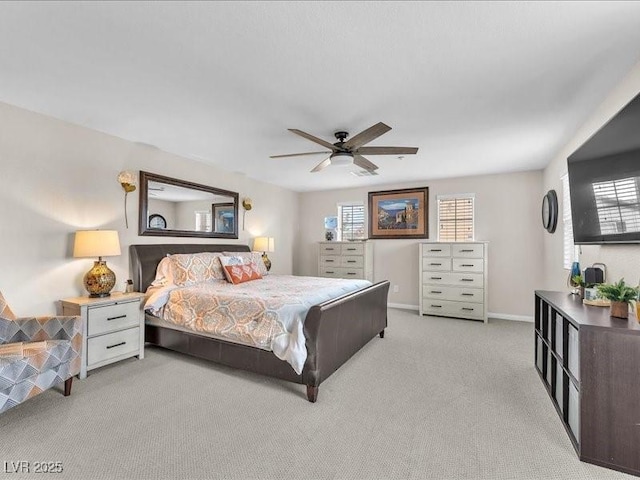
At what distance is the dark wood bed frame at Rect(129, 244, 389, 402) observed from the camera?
257 cm

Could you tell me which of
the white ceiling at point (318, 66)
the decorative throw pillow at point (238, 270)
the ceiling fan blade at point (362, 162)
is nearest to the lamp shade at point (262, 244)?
the decorative throw pillow at point (238, 270)

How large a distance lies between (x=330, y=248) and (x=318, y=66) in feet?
14.0

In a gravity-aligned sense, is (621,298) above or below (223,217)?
below

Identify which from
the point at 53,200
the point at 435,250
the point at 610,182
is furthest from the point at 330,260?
the point at 610,182

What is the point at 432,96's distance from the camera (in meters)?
2.57

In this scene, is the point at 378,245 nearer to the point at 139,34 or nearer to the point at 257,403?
the point at 257,403

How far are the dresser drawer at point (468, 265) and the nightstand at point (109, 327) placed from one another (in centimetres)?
459

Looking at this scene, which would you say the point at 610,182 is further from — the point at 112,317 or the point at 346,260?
the point at 112,317

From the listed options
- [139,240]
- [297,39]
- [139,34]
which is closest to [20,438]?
[139,240]

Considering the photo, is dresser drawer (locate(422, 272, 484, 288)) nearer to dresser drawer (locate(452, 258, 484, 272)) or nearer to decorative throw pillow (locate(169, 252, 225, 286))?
dresser drawer (locate(452, 258, 484, 272))

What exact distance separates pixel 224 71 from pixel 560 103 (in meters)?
2.73

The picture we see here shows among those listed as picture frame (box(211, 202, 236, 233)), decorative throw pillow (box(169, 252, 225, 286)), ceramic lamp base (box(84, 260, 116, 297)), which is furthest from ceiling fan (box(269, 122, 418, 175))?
ceramic lamp base (box(84, 260, 116, 297))

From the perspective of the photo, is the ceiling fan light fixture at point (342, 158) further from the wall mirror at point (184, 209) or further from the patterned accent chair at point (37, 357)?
the patterned accent chair at point (37, 357)

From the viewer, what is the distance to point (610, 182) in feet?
7.24
